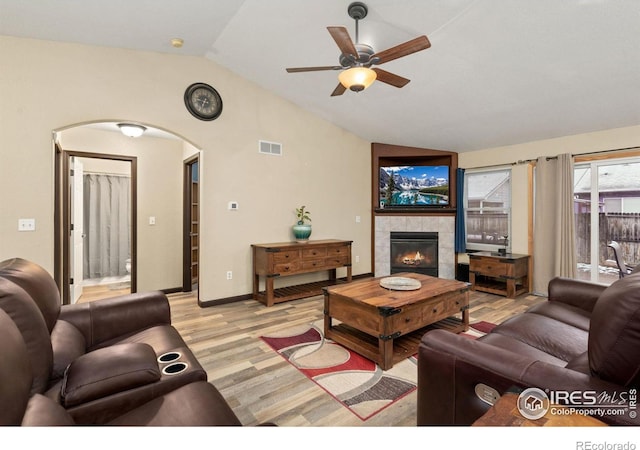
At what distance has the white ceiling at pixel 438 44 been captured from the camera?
252cm

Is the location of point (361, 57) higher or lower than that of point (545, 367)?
higher

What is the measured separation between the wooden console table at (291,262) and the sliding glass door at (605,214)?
3.31 m

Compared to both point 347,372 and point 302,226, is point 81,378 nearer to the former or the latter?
point 347,372

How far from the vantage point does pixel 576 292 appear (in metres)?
2.40

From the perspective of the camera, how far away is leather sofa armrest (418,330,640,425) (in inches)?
42.3

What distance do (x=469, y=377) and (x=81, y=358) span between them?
1.67 meters

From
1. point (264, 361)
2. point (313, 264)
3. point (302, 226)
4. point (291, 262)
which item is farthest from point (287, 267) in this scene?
point (264, 361)

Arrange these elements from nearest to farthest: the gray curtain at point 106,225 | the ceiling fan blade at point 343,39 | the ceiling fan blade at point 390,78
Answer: the ceiling fan blade at point 343,39 < the ceiling fan blade at point 390,78 < the gray curtain at point 106,225

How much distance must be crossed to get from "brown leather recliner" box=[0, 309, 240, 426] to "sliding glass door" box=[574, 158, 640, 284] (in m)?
5.11

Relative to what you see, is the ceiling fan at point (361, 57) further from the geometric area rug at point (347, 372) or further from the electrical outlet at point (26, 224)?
the electrical outlet at point (26, 224)

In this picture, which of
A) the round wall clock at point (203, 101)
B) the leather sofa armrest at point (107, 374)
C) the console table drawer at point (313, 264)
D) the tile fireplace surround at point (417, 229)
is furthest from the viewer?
the tile fireplace surround at point (417, 229)

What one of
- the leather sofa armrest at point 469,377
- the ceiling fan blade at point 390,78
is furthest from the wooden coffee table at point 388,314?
the ceiling fan blade at point 390,78
